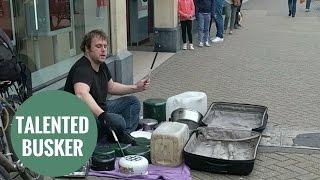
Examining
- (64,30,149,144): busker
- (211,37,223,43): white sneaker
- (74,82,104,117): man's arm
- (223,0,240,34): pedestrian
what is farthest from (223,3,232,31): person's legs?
(74,82,104,117): man's arm

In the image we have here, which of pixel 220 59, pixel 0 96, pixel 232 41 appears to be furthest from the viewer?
pixel 232 41

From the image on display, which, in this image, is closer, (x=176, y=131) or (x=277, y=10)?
(x=176, y=131)

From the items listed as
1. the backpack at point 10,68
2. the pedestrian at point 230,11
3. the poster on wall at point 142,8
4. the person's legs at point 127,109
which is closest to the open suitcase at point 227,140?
the person's legs at point 127,109

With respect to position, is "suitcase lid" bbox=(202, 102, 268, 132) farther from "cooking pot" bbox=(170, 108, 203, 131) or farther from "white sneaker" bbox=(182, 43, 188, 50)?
"white sneaker" bbox=(182, 43, 188, 50)

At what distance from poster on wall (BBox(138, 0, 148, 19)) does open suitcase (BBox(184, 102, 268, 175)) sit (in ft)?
18.7

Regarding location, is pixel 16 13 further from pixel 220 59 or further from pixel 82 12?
pixel 220 59

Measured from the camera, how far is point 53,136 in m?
1.69

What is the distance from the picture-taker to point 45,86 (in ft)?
18.4

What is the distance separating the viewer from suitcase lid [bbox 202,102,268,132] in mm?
5316

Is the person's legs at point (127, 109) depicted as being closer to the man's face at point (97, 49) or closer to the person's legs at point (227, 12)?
the man's face at point (97, 49)

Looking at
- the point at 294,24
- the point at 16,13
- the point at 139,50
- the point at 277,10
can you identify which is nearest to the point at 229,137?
the point at 16,13

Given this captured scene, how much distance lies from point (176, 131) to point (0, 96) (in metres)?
1.59

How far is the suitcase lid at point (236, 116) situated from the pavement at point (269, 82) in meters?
0.17

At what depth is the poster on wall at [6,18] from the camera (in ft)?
16.5
